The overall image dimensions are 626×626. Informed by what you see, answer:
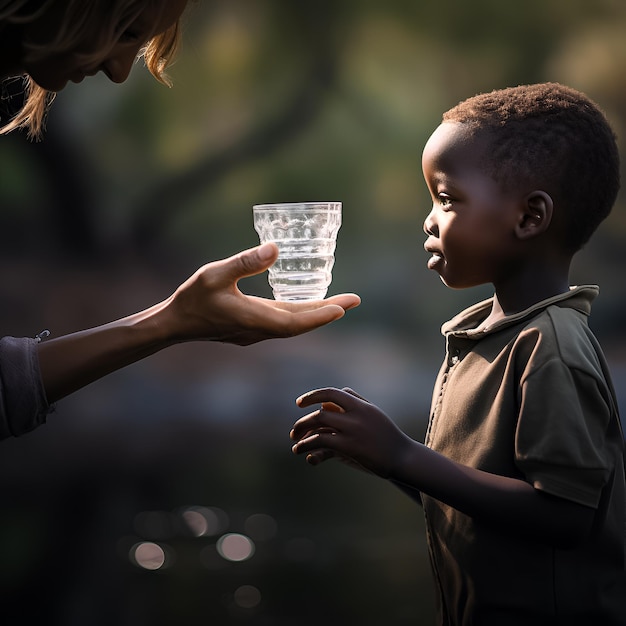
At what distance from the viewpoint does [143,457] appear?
3764mm

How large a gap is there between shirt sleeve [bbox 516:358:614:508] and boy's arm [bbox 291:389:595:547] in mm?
31

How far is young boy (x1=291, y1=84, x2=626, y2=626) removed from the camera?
1445 mm

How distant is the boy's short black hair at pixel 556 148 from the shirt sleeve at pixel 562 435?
292 mm

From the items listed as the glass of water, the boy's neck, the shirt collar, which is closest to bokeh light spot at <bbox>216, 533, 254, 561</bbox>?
the glass of water

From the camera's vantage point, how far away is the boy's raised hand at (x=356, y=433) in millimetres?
1515

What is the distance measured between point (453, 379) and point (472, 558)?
32 centimetres

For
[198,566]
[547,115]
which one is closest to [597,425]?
[547,115]

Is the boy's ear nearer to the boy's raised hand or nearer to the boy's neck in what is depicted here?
the boy's neck

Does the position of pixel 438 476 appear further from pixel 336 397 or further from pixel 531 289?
pixel 531 289

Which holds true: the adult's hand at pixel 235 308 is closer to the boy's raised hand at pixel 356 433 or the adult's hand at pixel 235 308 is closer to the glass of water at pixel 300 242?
the glass of water at pixel 300 242

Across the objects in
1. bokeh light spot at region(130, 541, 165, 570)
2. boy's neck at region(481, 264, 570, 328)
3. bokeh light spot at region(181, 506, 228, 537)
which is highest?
boy's neck at region(481, 264, 570, 328)

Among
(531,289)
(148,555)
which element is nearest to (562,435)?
(531,289)

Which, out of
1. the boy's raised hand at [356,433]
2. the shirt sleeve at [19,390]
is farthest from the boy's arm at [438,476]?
the shirt sleeve at [19,390]

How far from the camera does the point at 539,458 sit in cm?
142
